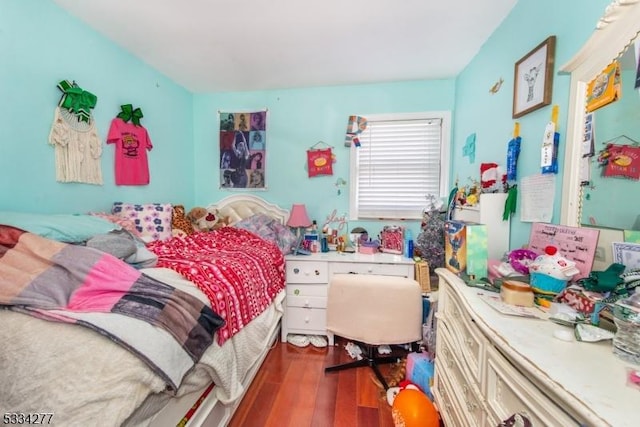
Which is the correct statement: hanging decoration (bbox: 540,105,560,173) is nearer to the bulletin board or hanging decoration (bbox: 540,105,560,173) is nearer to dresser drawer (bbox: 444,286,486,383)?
the bulletin board

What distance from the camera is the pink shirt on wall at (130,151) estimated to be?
2.11 meters

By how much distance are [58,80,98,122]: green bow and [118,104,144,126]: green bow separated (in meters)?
0.23

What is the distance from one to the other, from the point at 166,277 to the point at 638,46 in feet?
6.55

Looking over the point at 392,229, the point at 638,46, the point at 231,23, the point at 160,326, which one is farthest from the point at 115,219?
the point at 638,46

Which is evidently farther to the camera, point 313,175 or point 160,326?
point 313,175

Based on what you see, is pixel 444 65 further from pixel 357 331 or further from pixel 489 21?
pixel 357 331

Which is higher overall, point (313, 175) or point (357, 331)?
point (313, 175)

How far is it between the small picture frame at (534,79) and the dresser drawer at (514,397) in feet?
4.10

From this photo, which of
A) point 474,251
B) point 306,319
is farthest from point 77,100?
point 474,251

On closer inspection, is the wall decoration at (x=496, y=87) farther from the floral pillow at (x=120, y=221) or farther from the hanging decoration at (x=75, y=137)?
the hanging decoration at (x=75, y=137)

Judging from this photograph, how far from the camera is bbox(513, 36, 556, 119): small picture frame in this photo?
126cm

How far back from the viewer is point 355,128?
8.86 ft

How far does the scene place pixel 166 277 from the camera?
128 centimetres

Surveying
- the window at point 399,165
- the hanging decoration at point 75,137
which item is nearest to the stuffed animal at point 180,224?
the hanging decoration at point 75,137
